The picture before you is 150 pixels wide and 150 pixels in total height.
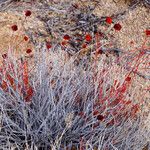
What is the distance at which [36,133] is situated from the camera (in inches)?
116

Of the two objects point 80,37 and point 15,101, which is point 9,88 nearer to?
point 15,101

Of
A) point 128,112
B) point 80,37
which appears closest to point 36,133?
point 128,112

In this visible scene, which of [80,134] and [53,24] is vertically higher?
[53,24]

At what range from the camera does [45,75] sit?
129 inches

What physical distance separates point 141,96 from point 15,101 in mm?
1193

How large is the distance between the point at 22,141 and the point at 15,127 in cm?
15

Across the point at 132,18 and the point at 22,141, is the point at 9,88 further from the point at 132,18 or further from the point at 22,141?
the point at 132,18

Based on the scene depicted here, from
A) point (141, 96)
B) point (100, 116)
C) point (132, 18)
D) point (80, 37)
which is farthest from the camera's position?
point (132, 18)

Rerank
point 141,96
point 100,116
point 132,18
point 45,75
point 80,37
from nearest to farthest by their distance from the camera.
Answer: point 100,116 < point 45,75 < point 141,96 < point 80,37 < point 132,18

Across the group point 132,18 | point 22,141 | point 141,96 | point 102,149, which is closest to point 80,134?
point 102,149

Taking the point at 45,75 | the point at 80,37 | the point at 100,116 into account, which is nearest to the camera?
the point at 100,116

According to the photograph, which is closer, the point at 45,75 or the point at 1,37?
the point at 45,75

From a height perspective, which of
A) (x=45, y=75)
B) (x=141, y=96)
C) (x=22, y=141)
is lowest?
(x=141, y=96)

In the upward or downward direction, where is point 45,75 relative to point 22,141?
upward
